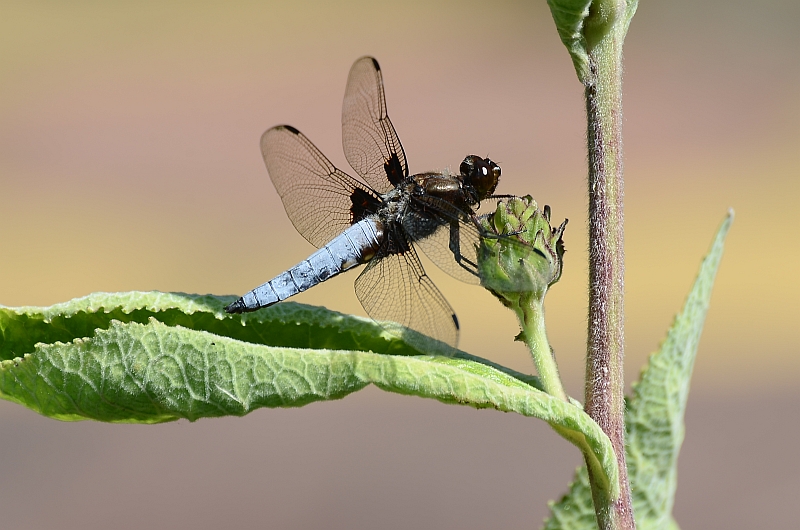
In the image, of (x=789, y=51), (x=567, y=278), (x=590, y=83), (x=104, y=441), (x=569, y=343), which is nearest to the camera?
(x=590, y=83)

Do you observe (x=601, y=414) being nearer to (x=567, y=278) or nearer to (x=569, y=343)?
(x=569, y=343)

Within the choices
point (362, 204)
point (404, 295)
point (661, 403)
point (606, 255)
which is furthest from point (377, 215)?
point (606, 255)

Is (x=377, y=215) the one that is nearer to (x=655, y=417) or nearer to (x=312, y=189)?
(x=312, y=189)

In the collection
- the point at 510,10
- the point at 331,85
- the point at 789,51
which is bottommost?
the point at 331,85

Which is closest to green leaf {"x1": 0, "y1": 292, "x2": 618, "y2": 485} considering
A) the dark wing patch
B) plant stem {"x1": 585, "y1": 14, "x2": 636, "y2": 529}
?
plant stem {"x1": 585, "y1": 14, "x2": 636, "y2": 529}

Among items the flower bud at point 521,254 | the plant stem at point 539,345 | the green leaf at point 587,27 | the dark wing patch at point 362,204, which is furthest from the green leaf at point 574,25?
the dark wing patch at point 362,204

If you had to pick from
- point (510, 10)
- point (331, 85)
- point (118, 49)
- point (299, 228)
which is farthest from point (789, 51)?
point (299, 228)

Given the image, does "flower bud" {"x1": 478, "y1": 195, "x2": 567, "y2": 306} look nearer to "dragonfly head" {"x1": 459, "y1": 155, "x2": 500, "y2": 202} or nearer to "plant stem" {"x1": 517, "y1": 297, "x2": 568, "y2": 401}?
"plant stem" {"x1": 517, "y1": 297, "x2": 568, "y2": 401}
